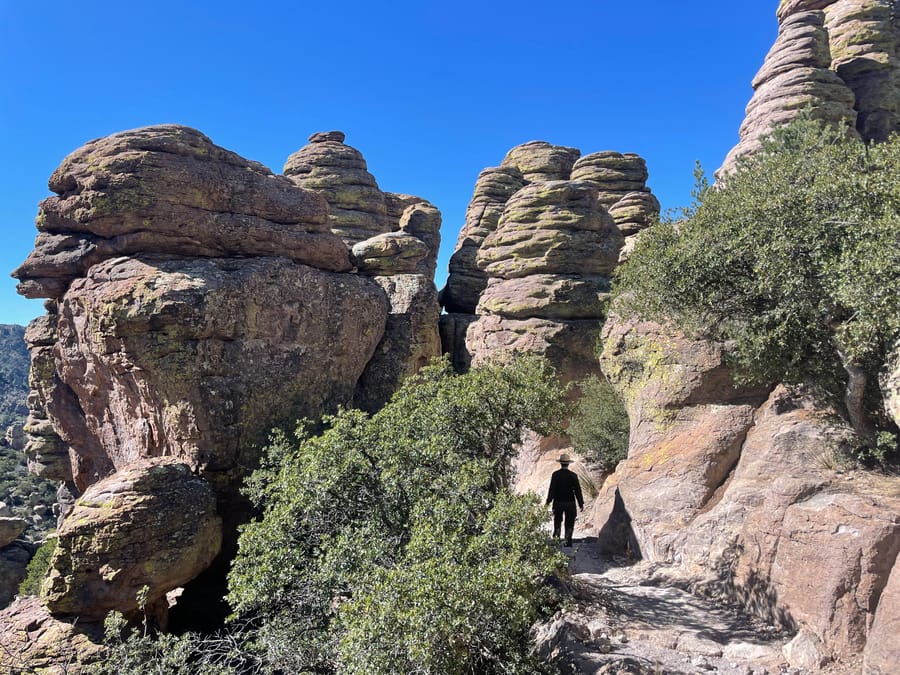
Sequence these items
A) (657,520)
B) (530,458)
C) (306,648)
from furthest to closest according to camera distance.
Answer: (530,458) < (657,520) < (306,648)

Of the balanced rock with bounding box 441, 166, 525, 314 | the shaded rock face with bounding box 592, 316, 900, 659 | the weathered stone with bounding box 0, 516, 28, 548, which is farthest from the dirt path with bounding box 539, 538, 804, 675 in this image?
the weathered stone with bounding box 0, 516, 28, 548

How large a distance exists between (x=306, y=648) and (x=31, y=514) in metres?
71.4

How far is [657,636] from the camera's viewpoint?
9.41 m

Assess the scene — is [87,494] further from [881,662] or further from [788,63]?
[788,63]

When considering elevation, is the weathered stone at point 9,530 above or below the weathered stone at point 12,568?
above

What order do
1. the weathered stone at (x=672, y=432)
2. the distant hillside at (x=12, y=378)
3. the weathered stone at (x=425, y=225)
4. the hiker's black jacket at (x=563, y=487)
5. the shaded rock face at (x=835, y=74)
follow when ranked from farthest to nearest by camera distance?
the distant hillside at (x=12, y=378), the weathered stone at (x=425, y=225), the shaded rock face at (x=835, y=74), the hiker's black jacket at (x=563, y=487), the weathered stone at (x=672, y=432)

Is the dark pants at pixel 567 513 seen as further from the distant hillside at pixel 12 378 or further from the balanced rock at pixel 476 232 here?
the distant hillside at pixel 12 378

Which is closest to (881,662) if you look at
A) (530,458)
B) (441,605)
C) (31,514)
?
(441,605)

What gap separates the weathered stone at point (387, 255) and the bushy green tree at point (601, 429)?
41.7 ft

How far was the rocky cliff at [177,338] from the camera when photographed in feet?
56.6

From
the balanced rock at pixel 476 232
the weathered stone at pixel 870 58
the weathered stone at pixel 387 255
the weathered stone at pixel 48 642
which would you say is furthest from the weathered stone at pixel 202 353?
the weathered stone at pixel 870 58

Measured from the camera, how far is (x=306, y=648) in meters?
10.4

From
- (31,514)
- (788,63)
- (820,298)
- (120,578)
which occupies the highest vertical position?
(788,63)

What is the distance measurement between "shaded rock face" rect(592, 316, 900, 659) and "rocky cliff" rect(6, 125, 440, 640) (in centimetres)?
1283
